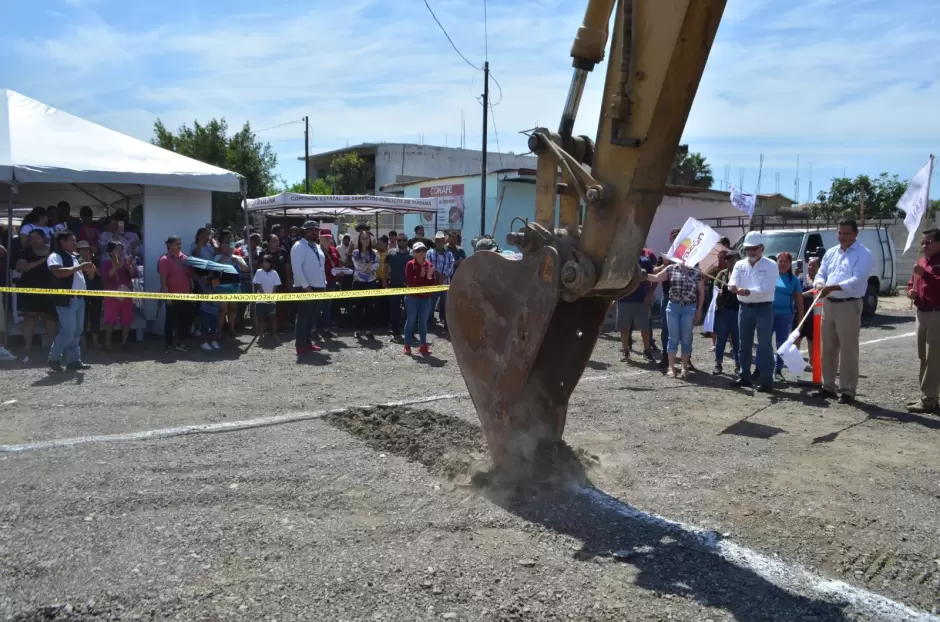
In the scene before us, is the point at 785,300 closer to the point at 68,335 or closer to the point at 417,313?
the point at 417,313

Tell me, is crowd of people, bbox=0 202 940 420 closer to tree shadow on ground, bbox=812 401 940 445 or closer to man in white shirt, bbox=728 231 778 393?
man in white shirt, bbox=728 231 778 393

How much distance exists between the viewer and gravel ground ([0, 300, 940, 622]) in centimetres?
367

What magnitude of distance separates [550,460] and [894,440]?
3.68 meters

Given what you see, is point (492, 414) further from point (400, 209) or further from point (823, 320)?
point (400, 209)

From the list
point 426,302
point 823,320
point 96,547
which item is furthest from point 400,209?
point 96,547

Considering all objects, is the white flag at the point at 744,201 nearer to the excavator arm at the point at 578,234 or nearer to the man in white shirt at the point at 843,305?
the man in white shirt at the point at 843,305

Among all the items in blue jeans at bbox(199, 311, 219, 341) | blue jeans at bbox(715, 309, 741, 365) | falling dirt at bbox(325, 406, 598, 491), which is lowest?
falling dirt at bbox(325, 406, 598, 491)

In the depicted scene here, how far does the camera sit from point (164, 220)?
13.2 m

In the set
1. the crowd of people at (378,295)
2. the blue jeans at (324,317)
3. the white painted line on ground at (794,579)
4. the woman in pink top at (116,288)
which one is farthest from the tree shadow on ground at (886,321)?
the woman in pink top at (116,288)

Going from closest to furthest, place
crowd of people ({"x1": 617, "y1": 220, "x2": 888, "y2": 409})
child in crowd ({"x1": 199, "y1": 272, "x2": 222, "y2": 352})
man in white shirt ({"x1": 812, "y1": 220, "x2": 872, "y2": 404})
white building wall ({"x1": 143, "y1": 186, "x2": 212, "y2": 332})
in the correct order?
man in white shirt ({"x1": 812, "y1": 220, "x2": 872, "y2": 404})
crowd of people ({"x1": 617, "y1": 220, "x2": 888, "y2": 409})
child in crowd ({"x1": 199, "y1": 272, "x2": 222, "y2": 352})
white building wall ({"x1": 143, "y1": 186, "x2": 212, "y2": 332})

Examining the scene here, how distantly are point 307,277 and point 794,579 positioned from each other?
9279 millimetres

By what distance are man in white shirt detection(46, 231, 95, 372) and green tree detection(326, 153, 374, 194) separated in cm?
3392

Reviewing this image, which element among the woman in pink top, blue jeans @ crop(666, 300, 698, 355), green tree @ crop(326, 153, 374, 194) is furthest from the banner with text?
green tree @ crop(326, 153, 374, 194)

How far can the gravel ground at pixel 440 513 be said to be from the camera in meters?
3.67
